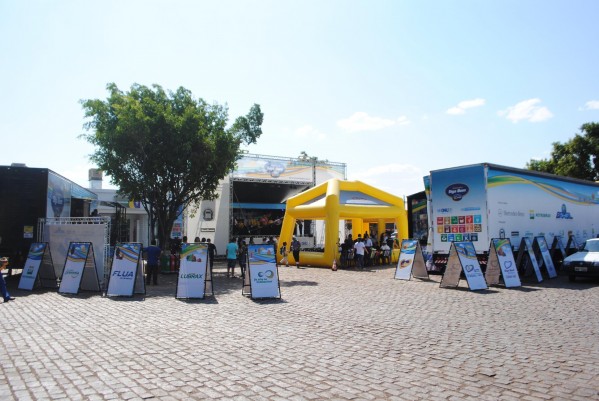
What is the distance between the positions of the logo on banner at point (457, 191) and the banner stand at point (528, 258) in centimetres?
244

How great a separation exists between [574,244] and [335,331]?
1527 cm

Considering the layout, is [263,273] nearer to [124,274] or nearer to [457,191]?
[124,274]

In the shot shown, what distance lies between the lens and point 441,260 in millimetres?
14961

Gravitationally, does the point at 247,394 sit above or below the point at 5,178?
below

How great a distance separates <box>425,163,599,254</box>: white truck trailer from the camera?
13.2 metres

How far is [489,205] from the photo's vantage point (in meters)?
13.1

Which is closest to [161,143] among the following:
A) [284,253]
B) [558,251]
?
[284,253]

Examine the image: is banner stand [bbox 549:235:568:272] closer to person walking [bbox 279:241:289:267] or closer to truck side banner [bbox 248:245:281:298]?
person walking [bbox 279:241:289:267]

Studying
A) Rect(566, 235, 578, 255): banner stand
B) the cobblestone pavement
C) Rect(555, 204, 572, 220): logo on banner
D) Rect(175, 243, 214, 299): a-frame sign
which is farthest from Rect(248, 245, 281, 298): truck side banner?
Rect(566, 235, 578, 255): banner stand

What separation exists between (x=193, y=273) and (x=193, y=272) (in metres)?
0.04

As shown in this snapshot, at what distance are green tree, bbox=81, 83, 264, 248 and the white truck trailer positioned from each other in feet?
27.6

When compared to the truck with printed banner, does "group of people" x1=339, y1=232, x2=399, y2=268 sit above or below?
below

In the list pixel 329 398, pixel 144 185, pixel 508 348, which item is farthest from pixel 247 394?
pixel 144 185

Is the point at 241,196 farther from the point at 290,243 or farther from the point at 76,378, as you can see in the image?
the point at 76,378
